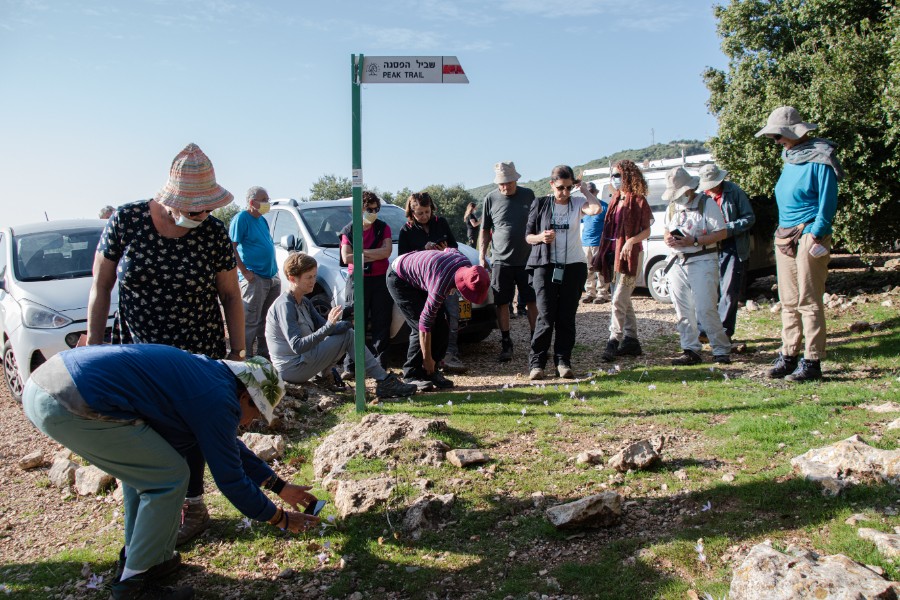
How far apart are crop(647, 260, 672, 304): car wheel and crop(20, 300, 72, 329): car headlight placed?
335 inches

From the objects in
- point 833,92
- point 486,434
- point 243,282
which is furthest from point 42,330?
point 833,92

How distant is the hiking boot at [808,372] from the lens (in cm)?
598

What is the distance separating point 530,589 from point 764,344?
578 centimetres

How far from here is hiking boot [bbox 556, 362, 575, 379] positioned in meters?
6.86

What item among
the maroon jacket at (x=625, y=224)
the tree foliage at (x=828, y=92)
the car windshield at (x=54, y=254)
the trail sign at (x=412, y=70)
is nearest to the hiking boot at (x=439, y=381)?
the maroon jacket at (x=625, y=224)

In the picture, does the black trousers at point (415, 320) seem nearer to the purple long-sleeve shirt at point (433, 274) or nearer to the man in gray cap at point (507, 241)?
the purple long-sleeve shirt at point (433, 274)

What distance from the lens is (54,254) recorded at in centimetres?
799

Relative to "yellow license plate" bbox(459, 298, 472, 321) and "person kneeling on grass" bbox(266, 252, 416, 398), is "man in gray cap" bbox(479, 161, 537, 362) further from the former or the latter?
"person kneeling on grass" bbox(266, 252, 416, 398)

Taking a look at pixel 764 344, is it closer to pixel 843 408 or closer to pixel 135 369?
pixel 843 408

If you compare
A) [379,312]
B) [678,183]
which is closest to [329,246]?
[379,312]

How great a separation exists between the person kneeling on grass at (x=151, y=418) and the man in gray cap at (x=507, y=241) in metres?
4.80

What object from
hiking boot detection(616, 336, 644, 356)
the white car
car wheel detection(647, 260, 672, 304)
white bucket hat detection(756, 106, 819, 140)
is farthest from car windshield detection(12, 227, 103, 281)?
car wheel detection(647, 260, 672, 304)

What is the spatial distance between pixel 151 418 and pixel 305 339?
10.5ft

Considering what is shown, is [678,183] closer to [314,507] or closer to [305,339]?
[305,339]
